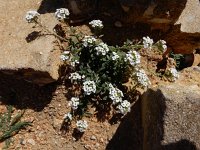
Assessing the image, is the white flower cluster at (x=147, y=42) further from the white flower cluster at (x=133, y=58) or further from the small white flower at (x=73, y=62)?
the small white flower at (x=73, y=62)

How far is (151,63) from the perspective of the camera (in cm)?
680

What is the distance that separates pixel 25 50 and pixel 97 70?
85 cm

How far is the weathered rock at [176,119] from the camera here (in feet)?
17.3

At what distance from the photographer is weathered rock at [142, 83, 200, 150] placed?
17.3 ft

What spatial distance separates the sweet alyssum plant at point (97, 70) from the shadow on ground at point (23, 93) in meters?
0.34

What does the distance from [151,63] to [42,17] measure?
148cm

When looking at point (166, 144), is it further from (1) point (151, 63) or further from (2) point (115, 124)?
(1) point (151, 63)

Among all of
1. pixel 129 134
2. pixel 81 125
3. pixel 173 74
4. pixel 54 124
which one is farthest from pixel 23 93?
pixel 173 74

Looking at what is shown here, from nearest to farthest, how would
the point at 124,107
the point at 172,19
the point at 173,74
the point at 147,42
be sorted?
the point at 124,107 < the point at 147,42 < the point at 173,74 < the point at 172,19

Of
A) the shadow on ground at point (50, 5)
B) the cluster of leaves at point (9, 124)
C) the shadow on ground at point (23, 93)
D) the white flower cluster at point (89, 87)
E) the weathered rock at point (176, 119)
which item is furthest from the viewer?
the shadow on ground at point (50, 5)

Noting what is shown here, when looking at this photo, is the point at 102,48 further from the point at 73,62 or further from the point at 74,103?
the point at 74,103

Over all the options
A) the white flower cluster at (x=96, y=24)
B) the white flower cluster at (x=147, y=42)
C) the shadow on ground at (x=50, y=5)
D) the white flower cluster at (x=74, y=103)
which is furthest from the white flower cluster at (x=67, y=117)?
the shadow on ground at (x=50, y=5)

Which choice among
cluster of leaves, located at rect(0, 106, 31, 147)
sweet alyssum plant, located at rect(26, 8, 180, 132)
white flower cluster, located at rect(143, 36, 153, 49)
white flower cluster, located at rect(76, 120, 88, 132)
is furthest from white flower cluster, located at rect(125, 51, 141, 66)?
cluster of leaves, located at rect(0, 106, 31, 147)

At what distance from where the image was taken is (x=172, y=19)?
21.3 ft
